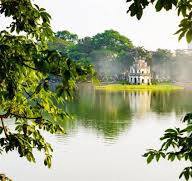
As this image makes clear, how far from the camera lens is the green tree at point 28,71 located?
10.2 ft

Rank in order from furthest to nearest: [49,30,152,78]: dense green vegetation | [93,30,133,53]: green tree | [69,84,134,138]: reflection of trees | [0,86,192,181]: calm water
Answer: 1. [93,30,133,53]: green tree
2. [49,30,152,78]: dense green vegetation
3. [69,84,134,138]: reflection of trees
4. [0,86,192,181]: calm water

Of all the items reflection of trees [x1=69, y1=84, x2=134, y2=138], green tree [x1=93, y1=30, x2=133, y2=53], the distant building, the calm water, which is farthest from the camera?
green tree [x1=93, y1=30, x2=133, y2=53]

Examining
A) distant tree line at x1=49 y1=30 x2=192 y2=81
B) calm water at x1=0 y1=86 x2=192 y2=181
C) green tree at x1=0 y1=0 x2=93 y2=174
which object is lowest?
calm water at x1=0 y1=86 x2=192 y2=181

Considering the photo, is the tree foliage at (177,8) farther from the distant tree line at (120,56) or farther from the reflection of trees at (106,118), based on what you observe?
the distant tree line at (120,56)

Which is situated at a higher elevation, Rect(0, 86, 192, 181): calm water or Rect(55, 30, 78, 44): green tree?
Rect(55, 30, 78, 44): green tree

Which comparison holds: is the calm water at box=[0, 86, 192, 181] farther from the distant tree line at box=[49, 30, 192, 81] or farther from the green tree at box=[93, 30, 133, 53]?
the green tree at box=[93, 30, 133, 53]

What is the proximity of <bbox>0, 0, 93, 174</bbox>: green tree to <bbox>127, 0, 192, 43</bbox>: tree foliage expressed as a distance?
69cm

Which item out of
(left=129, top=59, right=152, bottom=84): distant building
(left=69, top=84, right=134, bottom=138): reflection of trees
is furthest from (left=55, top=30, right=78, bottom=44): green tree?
(left=69, top=84, right=134, bottom=138): reflection of trees

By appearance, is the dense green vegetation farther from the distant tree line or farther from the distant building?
the distant building

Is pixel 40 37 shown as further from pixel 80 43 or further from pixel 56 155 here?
pixel 80 43

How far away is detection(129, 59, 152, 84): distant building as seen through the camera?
7044 cm

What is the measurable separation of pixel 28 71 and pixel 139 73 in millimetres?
66765

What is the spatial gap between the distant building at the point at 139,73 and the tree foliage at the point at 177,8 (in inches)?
2658

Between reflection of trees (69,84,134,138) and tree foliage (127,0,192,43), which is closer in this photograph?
tree foliage (127,0,192,43)
